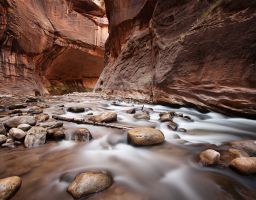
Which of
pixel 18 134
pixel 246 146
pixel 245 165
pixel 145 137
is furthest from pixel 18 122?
pixel 246 146

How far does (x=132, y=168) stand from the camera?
5.17ft

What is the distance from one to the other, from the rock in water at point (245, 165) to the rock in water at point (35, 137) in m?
1.93

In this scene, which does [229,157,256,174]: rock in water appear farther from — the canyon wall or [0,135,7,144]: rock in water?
the canyon wall

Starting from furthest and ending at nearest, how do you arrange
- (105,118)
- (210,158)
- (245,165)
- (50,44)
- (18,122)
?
(50,44) < (105,118) < (18,122) < (210,158) < (245,165)

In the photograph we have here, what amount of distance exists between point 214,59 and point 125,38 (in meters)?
7.47

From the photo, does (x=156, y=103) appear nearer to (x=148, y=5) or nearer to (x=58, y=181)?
(x=58, y=181)

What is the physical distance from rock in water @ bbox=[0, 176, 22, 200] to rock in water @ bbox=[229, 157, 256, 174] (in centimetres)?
163

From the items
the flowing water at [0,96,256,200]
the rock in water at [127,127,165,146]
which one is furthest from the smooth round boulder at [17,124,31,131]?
the rock in water at [127,127,165,146]

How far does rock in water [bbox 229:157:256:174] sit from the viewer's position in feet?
4.43

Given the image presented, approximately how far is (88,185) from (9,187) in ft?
1.67

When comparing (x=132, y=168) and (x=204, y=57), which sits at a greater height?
(x=204, y=57)

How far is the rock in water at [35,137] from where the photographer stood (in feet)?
6.33

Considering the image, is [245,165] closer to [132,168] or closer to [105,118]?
[132,168]

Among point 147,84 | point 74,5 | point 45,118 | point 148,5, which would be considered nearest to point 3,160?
point 45,118
